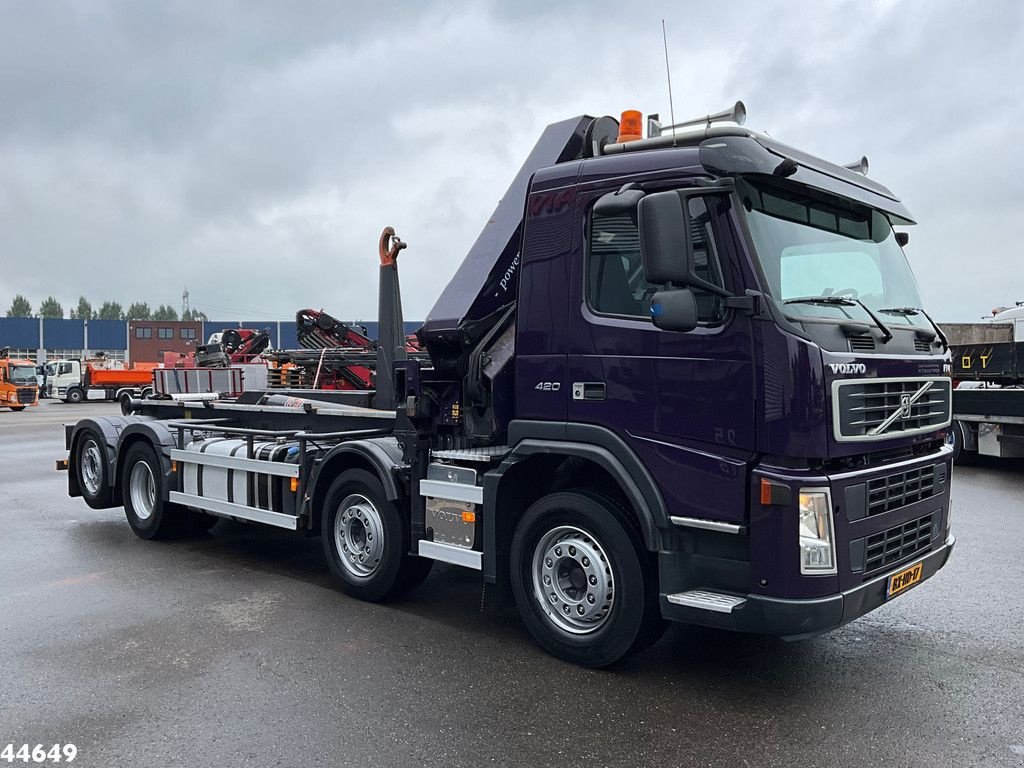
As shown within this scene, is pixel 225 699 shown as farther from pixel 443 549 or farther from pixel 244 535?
pixel 244 535

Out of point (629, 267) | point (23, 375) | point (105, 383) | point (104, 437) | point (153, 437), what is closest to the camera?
point (629, 267)

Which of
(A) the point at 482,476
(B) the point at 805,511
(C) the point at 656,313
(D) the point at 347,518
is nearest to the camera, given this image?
(B) the point at 805,511

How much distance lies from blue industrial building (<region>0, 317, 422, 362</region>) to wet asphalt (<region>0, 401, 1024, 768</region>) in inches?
2427

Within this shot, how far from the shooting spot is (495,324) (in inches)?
219

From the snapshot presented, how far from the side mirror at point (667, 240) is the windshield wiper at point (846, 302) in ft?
1.90

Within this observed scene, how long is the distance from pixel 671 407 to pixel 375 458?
2.32m

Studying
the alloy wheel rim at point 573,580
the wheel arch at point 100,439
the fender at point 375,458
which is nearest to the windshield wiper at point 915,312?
the alloy wheel rim at point 573,580

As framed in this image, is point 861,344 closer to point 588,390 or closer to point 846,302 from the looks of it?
point 846,302

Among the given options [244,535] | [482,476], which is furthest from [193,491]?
[482,476]

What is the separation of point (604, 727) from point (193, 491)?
513cm

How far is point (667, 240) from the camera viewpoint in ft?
13.2

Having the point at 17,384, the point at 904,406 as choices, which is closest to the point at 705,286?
the point at 904,406

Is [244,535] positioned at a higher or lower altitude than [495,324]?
lower

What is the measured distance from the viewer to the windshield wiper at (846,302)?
416cm
